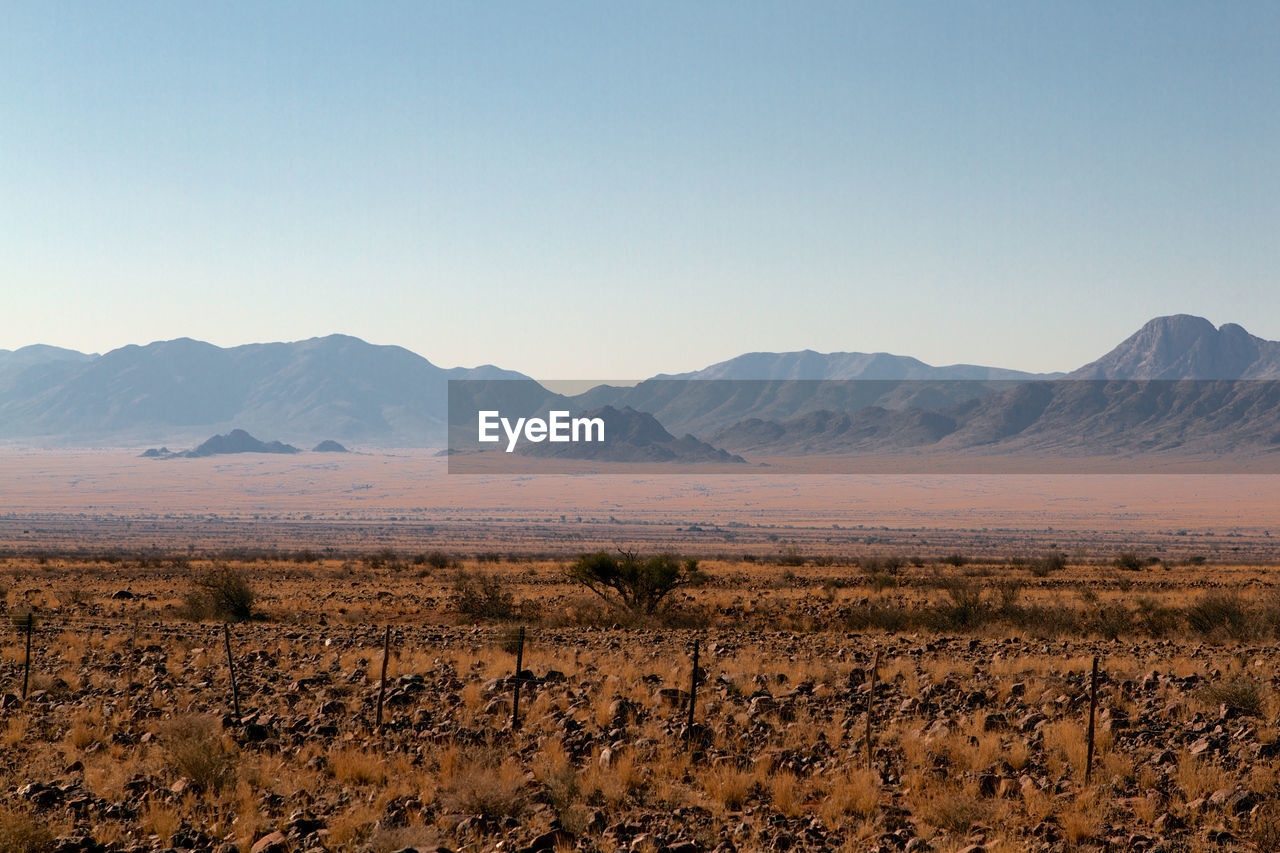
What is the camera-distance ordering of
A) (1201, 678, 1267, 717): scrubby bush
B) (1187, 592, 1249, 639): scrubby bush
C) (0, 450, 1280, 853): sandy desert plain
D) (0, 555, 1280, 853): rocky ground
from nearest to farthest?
(0, 555, 1280, 853): rocky ground
(0, 450, 1280, 853): sandy desert plain
(1201, 678, 1267, 717): scrubby bush
(1187, 592, 1249, 639): scrubby bush

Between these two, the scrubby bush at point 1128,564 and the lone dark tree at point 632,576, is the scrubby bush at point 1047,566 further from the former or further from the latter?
the lone dark tree at point 632,576

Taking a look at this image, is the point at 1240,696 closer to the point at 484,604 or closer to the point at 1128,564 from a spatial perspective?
the point at 484,604

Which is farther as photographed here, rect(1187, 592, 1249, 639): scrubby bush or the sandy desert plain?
rect(1187, 592, 1249, 639): scrubby bush

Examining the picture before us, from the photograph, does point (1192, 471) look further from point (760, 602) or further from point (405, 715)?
point (405, 715)

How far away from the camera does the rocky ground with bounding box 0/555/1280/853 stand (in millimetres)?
10148

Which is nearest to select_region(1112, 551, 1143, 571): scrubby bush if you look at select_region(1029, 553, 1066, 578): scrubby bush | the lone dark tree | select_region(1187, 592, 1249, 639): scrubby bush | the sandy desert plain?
select_region(1029, 553, 1066, 578): scrubby bush

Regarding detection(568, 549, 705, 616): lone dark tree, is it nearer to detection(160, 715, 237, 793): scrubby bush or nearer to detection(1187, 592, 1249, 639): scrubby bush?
detection(1187, 592, 1249, 639): scrubby bush

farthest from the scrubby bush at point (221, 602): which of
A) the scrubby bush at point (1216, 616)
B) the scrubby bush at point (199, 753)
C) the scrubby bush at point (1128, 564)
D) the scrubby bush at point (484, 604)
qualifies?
the scrubby bush at point (1128, 564)

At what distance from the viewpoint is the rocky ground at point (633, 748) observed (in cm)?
1015

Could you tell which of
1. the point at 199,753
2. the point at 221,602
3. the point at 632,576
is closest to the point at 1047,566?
the point at 632,576

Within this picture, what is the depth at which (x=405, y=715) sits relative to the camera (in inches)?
575

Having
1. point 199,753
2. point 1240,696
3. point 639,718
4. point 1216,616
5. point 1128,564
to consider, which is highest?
point 199,753

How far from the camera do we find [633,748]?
1274cm

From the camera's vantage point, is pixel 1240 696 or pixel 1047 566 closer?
pixel 1240 696
